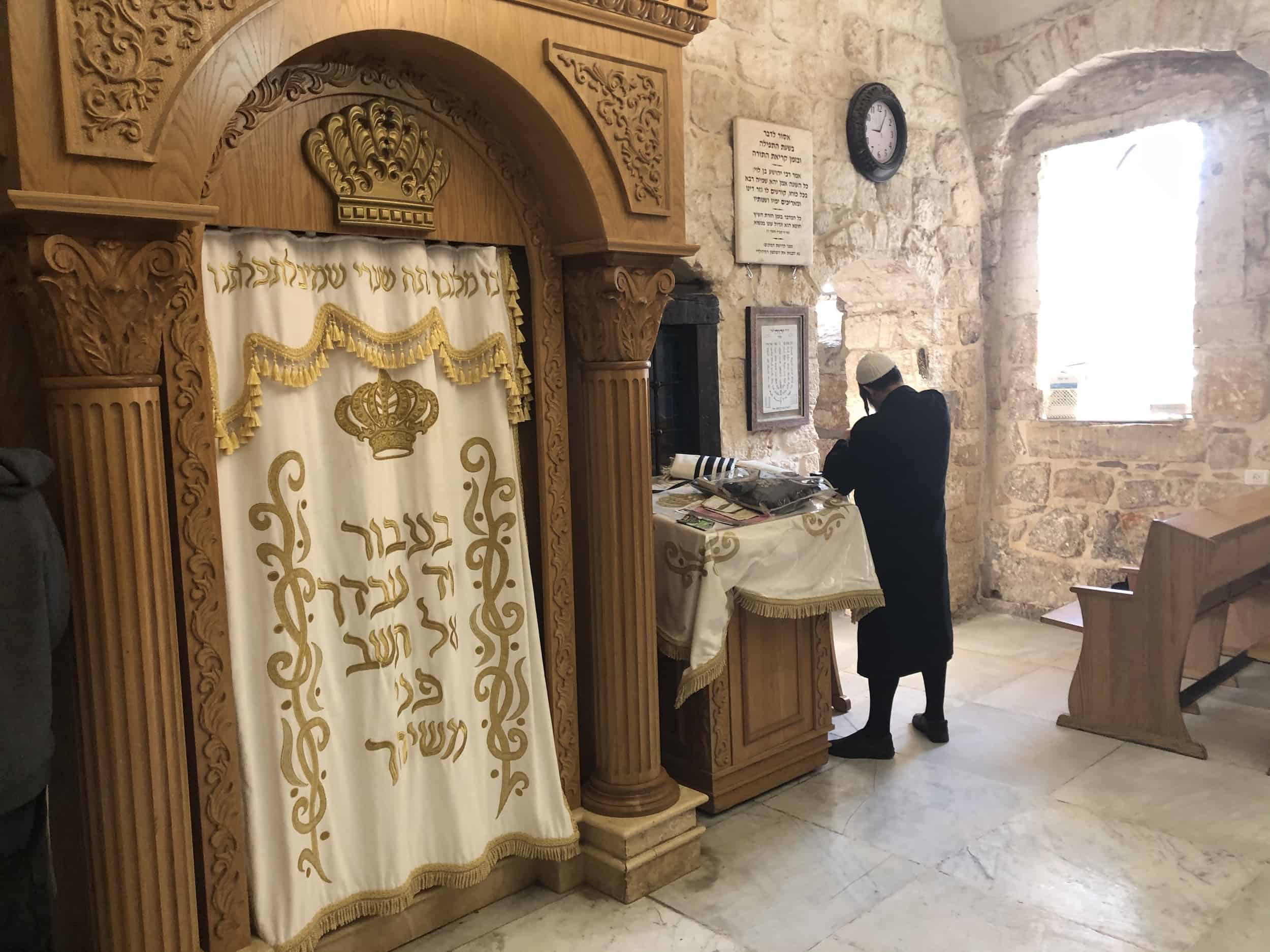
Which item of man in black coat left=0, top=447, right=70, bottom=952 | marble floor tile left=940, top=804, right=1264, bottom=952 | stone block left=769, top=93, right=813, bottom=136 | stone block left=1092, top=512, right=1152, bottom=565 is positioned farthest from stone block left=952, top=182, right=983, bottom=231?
man in black coat left=0, top=447, right=70, bottom=952

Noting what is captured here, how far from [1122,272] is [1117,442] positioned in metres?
0.86

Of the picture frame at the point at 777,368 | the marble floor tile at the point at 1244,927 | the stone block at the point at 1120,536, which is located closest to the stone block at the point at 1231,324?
the stone block at the point at 1120,536

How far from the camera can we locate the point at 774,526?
3000mm

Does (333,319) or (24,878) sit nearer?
(24,878)

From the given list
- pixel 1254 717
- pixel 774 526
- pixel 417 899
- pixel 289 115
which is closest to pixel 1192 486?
pixel 1254 717

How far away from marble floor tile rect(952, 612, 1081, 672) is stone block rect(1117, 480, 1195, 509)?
713mm

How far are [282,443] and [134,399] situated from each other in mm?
374

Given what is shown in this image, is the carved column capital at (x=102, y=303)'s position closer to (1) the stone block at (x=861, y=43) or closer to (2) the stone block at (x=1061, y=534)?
(1) the stone block at (x=861, y=43)

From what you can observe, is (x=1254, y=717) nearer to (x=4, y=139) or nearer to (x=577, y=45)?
(x=577, y=45)

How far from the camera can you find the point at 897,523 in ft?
11.0

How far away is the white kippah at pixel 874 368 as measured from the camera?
11.1 ft

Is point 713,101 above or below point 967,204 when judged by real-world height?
above

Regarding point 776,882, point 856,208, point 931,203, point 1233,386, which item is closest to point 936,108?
point 931,203

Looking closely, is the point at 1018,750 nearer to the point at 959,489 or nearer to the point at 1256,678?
the point at 1256,678
